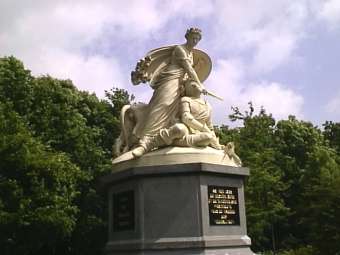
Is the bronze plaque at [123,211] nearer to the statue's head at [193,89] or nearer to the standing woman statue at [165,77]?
the standing woman statue at [165,77]

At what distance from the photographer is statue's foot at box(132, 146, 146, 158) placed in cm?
1192

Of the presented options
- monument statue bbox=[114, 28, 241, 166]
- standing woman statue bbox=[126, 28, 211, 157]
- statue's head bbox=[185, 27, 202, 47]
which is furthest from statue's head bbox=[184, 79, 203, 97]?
statue's head bbox=[185, 27, 202, 47]

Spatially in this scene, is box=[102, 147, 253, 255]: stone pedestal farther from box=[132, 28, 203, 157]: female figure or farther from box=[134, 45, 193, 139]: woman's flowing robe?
box=[134, 45, 193, 139]: woman's flowing robe

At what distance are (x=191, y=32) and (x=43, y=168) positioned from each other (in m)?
11.4

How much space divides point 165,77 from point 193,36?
144cm

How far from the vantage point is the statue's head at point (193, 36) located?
1370cm

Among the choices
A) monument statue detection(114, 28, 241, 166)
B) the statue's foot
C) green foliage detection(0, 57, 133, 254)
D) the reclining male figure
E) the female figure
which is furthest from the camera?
green foliage detection(0, 57, 133, 254)

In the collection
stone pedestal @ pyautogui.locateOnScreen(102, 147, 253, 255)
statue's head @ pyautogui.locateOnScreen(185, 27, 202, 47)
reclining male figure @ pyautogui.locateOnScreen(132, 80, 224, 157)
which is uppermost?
statue's head @ pyautogui.locateOnScreen(185, 27, 202, 47)

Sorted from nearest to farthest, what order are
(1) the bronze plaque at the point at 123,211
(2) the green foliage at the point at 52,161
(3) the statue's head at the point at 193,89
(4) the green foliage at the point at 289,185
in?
(1) the bronze plaque at the point at 123,211 → (3) the statue's head at the point at 193,89 → (2) the green foliage at the point at 52,161 → (4) the green foliage at the point at 289,185

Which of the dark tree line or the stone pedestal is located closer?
the stone pedestal

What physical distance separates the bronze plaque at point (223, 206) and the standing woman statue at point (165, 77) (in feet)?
6.65

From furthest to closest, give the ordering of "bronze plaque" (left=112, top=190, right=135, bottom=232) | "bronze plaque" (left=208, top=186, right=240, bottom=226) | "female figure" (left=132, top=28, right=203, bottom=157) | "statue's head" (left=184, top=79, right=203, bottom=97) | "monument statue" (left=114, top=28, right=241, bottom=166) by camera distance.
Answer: "statue's head" (left=184, top=79, right=203, bottom=97)
"female figure" (left=132, top=28, right=203, bottom=157)
"monument statue" (left=114, top=28, right=241, bottom=166)
"bronze plaque" (left=112, top=190, right=135, bottom=232)
"bronze plaque" (left=208, top=186, right=240, bottom=226)

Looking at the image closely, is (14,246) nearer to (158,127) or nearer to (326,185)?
(158,127)

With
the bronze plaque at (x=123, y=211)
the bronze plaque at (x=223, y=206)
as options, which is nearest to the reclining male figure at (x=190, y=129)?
the bronze plaque at (x=123, y=211)
